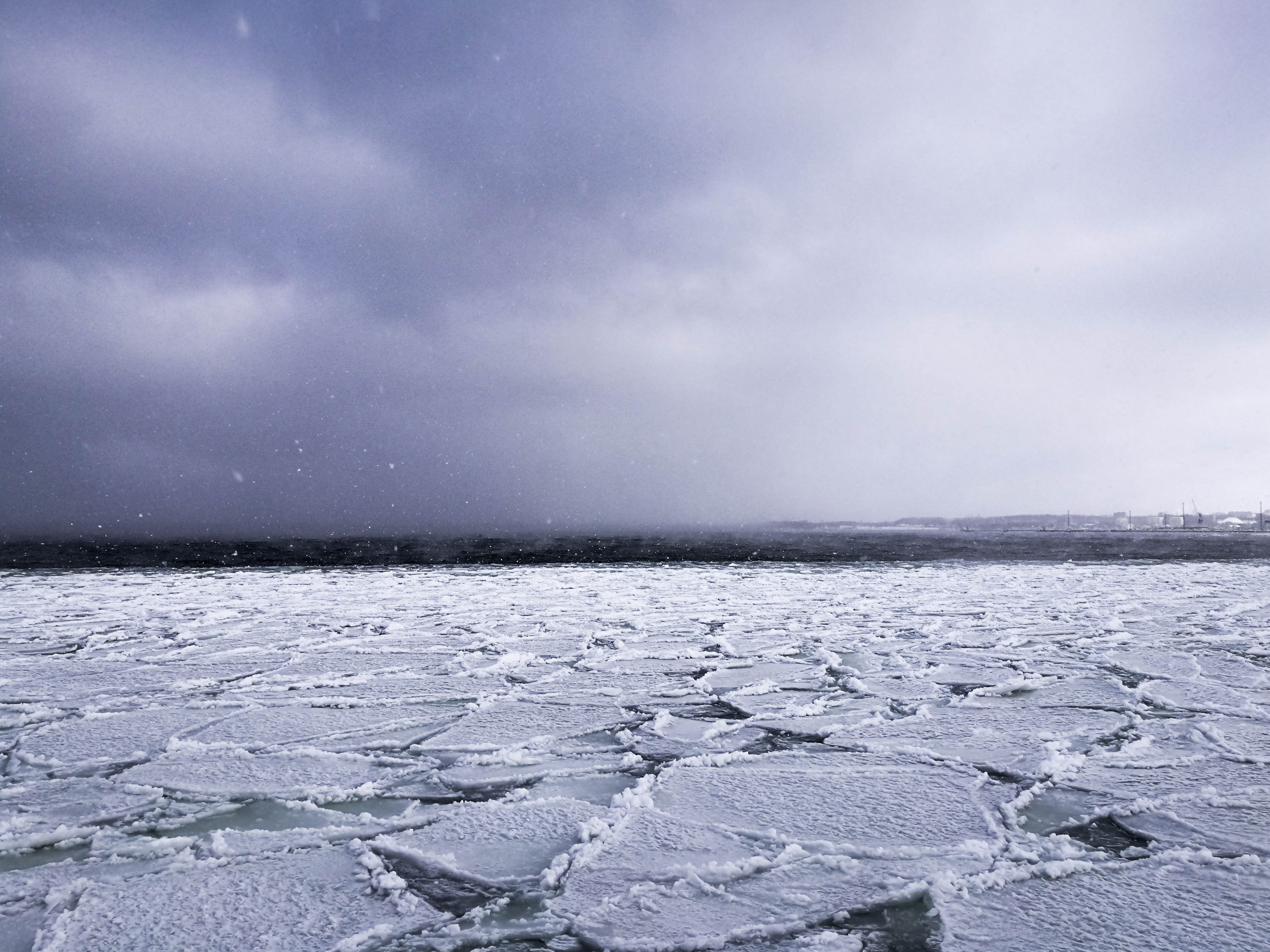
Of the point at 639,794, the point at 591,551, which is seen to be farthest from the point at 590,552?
the point at 639,794

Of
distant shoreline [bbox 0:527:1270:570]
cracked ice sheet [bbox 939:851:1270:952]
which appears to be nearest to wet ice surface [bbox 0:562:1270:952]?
cracked ice sheet [bbox 939:851:1270:952]

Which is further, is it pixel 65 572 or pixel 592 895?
pixel 65 572

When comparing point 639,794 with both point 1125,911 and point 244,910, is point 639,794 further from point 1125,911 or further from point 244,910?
point 1125,911

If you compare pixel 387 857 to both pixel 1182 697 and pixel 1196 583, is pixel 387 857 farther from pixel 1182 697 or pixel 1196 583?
pixel 1196 583

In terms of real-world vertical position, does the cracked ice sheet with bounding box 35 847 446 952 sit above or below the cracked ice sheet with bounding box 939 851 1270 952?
above

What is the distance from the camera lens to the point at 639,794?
6.10ft

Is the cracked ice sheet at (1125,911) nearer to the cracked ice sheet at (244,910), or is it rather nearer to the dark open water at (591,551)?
the cracked ice sheet at (244,910)

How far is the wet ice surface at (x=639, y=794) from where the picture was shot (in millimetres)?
1278

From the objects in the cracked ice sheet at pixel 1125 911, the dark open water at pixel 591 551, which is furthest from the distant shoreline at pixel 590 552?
A: the cracked ice sheet at pixel 1125 911

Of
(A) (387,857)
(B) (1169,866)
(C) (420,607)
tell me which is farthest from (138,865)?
(C) (420,607)

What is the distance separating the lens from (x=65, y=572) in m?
13.4

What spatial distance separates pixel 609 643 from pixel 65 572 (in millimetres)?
14562

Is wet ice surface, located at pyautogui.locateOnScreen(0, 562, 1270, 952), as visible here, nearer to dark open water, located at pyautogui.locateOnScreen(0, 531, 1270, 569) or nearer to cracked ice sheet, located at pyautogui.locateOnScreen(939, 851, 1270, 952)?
cracked ice sheet, located at pyautogui.locateOnScreen(939, 851, 1270, 952)

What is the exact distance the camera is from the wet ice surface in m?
1.28
